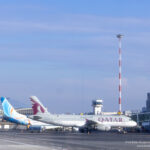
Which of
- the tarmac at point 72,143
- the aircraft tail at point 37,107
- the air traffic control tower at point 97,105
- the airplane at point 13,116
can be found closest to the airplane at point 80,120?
the aircraft tail at point 37,107

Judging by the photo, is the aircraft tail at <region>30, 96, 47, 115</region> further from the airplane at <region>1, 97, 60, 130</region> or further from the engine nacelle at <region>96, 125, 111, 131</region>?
the engine nacelle at <region>96, 125, 111, 131</region>

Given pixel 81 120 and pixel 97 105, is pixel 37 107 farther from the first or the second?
pixel 97 105

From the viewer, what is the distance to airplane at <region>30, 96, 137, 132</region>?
89688 mm

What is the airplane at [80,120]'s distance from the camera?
89.7m

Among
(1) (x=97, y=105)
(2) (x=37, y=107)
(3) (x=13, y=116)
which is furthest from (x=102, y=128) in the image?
(1) (x=97, y=105)

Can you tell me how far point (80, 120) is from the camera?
90.3 meters

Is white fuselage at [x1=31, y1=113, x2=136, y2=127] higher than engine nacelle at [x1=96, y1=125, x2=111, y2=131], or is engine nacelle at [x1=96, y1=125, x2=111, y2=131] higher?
white fuselage at [x1=31, y1=113, x2=136, y2=127]

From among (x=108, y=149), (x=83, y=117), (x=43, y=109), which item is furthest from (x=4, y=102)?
(x=108, y=149)

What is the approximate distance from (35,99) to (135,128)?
967 inches

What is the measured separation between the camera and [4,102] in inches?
3814

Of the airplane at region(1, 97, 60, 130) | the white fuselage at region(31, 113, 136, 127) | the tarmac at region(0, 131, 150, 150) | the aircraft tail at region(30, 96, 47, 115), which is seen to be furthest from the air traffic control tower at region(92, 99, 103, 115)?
the tarmac at region(0, 131, 150, 150)

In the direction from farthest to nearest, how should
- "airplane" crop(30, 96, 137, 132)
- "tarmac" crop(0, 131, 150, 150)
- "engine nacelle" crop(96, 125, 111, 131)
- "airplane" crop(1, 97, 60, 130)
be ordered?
1. "airplane" crop(1, 97, 60, 130)
2. "engine nacelle" crop(96, 125, 111, 131)
3. "airplane" crop(30, 96, 137, 132)
4. "tarmac" crop(0, 131, 150, 150)

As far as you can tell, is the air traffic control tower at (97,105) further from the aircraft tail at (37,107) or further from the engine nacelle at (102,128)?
the engine nacelle at (102,128)

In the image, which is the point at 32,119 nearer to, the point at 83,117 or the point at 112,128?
the point at 83,117
